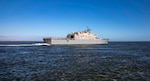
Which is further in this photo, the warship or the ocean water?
the warship

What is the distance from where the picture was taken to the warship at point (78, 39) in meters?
82.6

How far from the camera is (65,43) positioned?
84562 millimetres

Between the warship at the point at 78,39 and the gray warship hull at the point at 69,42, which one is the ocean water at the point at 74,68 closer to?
the gray warship hull at the point at 69,42

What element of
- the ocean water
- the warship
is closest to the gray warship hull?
the warship

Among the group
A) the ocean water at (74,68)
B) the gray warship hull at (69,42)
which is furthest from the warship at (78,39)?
the ocean water at (74,68)

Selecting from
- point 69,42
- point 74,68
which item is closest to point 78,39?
point 69,42

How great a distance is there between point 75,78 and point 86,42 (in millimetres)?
75013

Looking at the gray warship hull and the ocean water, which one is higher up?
the gray warship hull

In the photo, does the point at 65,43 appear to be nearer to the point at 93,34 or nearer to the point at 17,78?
the point at 93,34

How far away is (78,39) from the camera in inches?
3391

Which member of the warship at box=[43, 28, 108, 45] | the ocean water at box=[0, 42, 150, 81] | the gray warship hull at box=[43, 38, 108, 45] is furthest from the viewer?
the warship at box=[43, 28, 108, 45]

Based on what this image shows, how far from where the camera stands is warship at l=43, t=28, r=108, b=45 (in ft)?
271

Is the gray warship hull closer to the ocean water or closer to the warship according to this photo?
the warship

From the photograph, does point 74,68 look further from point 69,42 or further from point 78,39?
point 78,39
